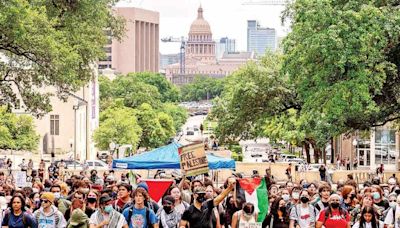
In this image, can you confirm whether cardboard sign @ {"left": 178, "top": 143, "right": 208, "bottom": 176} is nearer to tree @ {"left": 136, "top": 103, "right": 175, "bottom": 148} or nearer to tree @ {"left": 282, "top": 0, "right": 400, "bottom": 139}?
tree @ {"left": 282, "top": 0, "right": 400, "bottom": 139}

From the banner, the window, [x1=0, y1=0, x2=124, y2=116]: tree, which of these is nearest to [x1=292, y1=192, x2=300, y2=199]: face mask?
the banner

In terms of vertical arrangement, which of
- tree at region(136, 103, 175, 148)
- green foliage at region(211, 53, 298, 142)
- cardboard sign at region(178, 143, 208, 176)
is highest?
green foliage at region(211, 53, 298, 142)

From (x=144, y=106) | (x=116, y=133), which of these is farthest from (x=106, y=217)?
(x=144, y=106)

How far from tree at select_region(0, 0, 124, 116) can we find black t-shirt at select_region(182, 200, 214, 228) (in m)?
20.6

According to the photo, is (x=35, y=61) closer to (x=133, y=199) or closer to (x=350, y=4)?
(x=350, y=4)

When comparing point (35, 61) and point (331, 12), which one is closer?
point (35, 61)

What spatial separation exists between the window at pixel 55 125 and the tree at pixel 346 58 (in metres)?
46.0

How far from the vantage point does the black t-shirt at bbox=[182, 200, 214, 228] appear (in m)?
16.0

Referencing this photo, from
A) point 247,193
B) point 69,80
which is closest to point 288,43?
point 69,80

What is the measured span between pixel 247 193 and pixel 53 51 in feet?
64.3

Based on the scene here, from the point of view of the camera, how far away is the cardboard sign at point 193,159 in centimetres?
2114

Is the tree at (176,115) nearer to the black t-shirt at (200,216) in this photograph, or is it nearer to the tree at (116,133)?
the tree at (116,133)

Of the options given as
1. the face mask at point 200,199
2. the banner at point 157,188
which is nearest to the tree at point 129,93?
the banner at point 157,188

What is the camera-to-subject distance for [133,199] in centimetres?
1658
